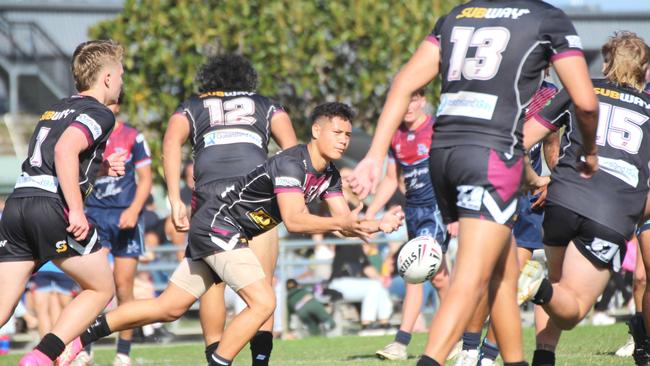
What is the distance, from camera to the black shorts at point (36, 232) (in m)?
6.67

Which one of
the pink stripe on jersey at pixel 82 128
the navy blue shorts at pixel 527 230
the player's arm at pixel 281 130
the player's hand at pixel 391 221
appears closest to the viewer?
the player's hand at pixel 391 221

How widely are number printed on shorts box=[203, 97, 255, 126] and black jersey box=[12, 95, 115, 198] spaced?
0.85m

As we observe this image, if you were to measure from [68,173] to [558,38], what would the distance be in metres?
3.15

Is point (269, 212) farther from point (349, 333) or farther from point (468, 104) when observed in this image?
point (349, 333)

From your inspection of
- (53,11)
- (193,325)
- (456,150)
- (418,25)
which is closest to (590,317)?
(193,325)

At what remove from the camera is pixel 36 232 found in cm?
667

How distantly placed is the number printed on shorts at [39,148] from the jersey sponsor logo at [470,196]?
2966mm

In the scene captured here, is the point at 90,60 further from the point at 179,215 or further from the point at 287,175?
the point at 287,175

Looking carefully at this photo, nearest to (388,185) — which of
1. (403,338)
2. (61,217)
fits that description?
(403,338)

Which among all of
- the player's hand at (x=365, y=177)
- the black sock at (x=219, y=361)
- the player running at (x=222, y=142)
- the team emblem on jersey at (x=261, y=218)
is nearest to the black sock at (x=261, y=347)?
the player running at (x=222, y=142)

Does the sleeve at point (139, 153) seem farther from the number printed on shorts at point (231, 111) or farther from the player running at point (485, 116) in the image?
the player running at point (485, 116)

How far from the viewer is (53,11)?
34094 mm

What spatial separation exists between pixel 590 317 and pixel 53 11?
25.0 metres

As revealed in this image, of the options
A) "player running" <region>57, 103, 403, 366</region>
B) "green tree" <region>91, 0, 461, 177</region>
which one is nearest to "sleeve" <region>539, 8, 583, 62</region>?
"player running" <region>57, 103, 403, 366</region>
